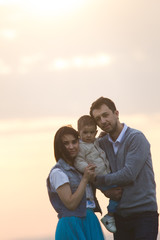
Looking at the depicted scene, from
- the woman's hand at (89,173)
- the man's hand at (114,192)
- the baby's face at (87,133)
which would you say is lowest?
the man's hand at (114,192)

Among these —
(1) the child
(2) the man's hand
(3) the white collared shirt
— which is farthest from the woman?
(3) the white collared shirt

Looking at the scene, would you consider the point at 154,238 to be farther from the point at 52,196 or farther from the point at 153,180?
the point at 52,196

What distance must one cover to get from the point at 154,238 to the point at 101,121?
1.95 metres

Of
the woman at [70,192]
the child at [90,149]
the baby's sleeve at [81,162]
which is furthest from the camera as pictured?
the child at [90,149]

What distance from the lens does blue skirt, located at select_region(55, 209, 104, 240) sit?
754 centimetres

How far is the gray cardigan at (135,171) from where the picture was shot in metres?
7.87

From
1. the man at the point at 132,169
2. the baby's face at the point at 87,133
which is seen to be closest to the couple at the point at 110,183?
the man at the point at 132,169

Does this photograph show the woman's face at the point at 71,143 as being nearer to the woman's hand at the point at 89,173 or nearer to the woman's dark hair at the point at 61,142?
the woman's dark hair at the point at 61,142

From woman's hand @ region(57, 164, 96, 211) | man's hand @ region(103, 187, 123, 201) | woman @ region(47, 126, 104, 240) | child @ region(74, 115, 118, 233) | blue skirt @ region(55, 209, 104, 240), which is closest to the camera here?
woman's hand @ region(57, 164, 96, 211)

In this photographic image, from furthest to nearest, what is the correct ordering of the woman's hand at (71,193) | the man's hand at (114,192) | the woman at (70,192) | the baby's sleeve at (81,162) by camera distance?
1. the man's hand at (114,192)
2. the baby's sleeve at (81,162)
3. the woman at (70,192)
4. the woman's hand at (71,193)

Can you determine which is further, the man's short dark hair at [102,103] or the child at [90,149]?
the man's short dark hair at [102,103]

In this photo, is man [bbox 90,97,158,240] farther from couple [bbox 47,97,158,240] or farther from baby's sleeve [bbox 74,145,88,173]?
baby's sleeve [bbox 74,145,88,173]

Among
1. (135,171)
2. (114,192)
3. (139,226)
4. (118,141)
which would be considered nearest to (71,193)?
(114,192)

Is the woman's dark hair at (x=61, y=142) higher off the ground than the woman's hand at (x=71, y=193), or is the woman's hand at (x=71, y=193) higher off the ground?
the woman's dark hair at (x=61, y=142)
